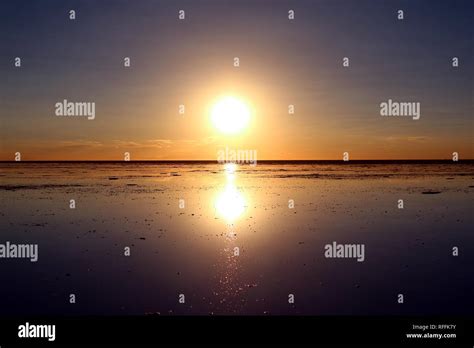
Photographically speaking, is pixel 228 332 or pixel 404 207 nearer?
pixel 228 332

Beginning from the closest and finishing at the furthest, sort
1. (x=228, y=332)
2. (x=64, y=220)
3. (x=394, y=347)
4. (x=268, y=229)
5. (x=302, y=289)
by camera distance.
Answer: (x=394, y=347) < (x=228, y=332) < (x=302, y=289) < (x=268, y=229) < (x=64, y=220)

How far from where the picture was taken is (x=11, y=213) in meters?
22.9

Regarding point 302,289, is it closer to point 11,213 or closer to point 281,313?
point 281,313

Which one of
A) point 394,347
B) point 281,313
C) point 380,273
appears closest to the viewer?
point 394,347

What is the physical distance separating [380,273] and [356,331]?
13.5 feet

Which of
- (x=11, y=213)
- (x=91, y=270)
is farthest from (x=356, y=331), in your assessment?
(x=11, y=213)

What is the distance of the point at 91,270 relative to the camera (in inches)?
502

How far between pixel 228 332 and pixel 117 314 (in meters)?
2.73

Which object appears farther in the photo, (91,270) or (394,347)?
(91,270)

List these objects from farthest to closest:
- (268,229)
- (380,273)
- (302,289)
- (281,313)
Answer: (268,229)
(380,273)
(302,289)
(281,313)

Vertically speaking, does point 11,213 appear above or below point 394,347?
above

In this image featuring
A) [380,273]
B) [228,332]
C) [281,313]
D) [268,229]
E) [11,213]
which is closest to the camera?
[228,332]

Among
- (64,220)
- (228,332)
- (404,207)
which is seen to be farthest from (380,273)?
(64,220)

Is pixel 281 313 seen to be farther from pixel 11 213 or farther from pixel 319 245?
pixel 11 213
